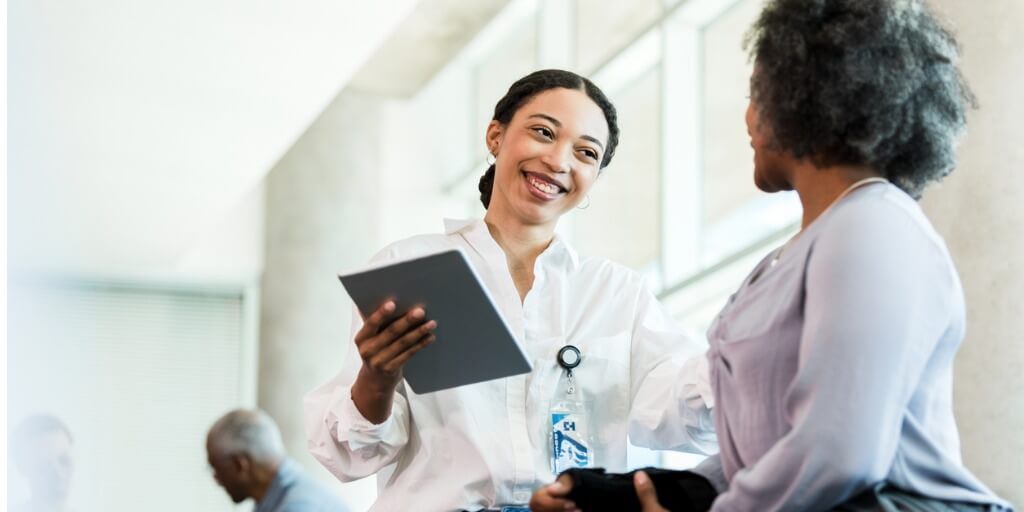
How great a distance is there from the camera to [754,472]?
66.8 inches

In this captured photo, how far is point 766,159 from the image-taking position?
6.19ft

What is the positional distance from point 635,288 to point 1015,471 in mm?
1245

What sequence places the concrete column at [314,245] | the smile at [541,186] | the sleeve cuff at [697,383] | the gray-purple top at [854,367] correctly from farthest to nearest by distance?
the concrete column at [314,245], the smile at [541,186], the sleeve cuff at [697,383], the gray-purple top at [854,367]

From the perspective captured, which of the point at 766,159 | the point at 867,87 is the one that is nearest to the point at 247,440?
the point at 766,159

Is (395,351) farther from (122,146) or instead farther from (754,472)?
(122,146)

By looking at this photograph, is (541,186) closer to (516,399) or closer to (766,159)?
(516,399)

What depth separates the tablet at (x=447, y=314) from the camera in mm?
2160

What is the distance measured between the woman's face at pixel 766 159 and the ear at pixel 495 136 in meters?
1.07

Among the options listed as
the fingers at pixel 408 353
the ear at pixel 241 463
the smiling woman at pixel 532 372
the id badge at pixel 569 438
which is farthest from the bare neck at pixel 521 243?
the ear at pixel 241 463

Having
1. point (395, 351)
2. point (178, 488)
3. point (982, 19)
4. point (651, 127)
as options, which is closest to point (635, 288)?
point (395, 351)

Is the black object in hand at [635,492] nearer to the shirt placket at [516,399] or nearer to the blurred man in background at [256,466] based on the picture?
the shirt placket at [516,399]

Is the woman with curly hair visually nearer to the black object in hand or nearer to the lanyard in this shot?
the black object in hand

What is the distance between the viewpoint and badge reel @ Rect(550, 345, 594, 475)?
2549 millimetres

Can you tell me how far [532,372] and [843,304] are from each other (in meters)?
1.05
